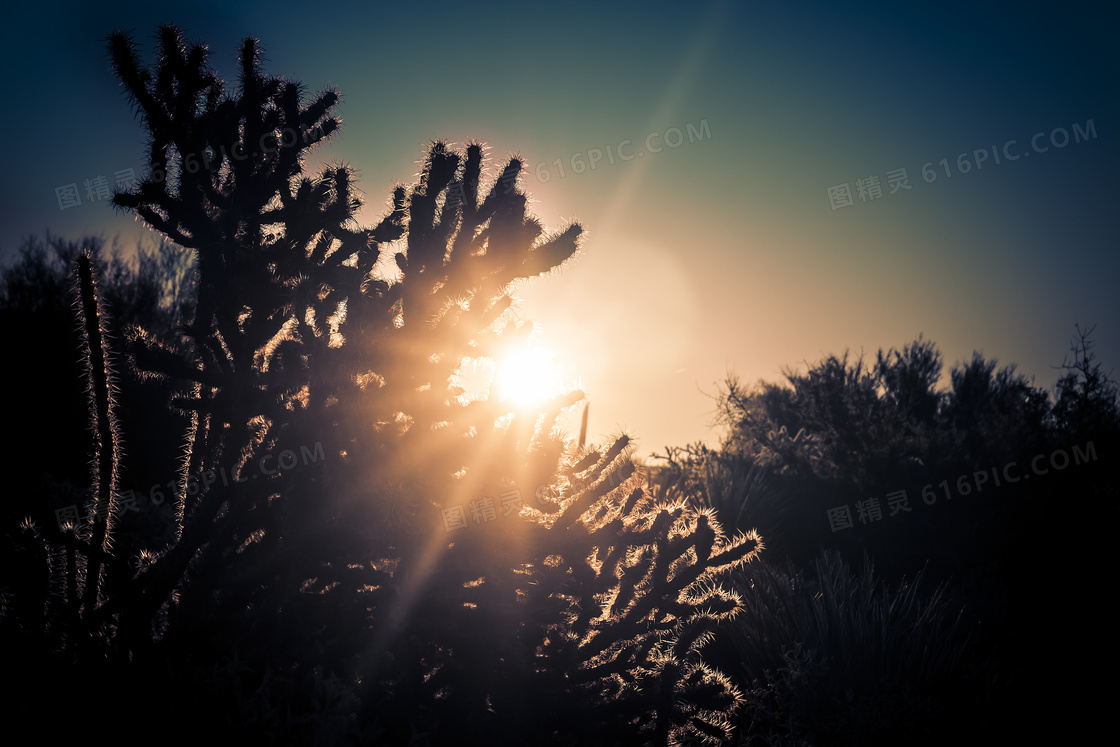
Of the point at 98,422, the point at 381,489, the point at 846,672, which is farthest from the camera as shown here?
the point at 846,672

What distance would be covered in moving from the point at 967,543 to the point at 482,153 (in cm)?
934

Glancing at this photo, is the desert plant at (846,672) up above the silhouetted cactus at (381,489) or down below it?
below

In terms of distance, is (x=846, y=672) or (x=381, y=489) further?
(x=846, y=672)

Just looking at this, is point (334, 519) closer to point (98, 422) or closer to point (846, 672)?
point (98, 422)

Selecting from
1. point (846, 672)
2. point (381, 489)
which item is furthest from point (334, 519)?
point (846, 672)

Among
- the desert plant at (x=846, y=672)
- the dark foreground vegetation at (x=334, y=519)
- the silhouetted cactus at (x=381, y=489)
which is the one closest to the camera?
the dark foreground vegetation at (x=334, y=519)

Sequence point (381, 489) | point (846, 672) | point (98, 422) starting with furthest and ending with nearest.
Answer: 1. point (846, 672)
2. point (381, 489)
3. point (98, 422)

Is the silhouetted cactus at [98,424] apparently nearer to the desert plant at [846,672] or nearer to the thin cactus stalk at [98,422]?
the thin cactus stalk at [98,422]

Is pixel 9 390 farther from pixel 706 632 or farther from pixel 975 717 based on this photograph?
pixel 975 717

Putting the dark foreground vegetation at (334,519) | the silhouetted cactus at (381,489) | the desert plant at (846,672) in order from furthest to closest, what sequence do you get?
the desert plant at (846,672)
the silhouetted cactus at (381,489)
the dark foreground vegetation at (334,519)

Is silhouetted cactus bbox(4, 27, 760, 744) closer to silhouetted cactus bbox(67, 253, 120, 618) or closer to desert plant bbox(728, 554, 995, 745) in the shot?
silhouetted cactus bbox(67, 253, 120, 618)

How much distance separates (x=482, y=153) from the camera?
8.27 feet

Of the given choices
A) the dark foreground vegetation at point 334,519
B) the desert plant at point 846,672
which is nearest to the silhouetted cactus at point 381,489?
the dark foreground vegetation at point 334,519

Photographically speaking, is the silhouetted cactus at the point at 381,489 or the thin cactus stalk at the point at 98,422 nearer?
the thin cactus stalk at the point at 98,422
